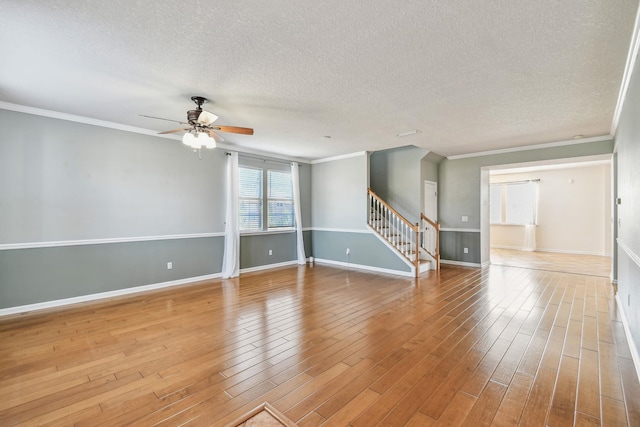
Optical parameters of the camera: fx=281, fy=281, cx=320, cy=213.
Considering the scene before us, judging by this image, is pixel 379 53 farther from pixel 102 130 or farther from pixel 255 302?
pixel 102 130

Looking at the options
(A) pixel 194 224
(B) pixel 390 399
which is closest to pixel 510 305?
(B) pixel 390 399

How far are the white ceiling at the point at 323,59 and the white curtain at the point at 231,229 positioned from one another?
1546 millimetres

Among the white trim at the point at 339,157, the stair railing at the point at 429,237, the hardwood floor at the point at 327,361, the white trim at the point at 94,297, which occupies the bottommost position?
the hardwood floor at the point at 327,361

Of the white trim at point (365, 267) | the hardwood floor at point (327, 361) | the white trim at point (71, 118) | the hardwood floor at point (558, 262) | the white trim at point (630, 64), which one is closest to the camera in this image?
the hardwood floor at point (327, 361)

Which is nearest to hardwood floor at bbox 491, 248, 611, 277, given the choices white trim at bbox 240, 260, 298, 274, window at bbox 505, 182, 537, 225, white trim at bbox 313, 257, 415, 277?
window at bbox 505, 182, 537, 225

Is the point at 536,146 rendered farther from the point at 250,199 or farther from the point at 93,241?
the point at 93,241

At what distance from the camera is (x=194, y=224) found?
5453 mm

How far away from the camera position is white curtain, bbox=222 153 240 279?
18.9ft

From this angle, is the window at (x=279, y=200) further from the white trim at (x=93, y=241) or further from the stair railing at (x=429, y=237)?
the stair railing at (x=429, y=237)

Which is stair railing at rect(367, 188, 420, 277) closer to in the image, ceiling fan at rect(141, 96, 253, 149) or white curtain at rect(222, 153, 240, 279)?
white curtain at rect(222, 153, 240, 279)

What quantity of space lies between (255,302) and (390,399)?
8.68ft

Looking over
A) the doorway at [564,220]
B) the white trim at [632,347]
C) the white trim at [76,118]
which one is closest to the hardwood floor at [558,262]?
the doorway at [564,220]

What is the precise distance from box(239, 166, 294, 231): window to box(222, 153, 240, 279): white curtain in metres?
0.37

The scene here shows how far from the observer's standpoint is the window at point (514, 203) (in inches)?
359
